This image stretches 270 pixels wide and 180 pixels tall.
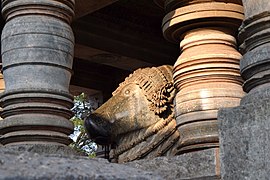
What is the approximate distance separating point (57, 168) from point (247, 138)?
2.28 meters

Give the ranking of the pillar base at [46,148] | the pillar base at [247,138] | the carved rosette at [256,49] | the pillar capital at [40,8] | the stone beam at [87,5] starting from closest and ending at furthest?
the pillar base at [247,138] → the carved rosette at [256,49] → the pillar base at [46,148] → the pillar capital at [40,8] → the stone beam at [87,5]

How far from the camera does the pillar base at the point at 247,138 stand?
4390 millimetres

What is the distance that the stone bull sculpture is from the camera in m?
8.22

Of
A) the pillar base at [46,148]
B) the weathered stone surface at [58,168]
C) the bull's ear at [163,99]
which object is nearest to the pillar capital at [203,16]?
the bull's ear at [163,99]

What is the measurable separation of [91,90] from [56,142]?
728cm

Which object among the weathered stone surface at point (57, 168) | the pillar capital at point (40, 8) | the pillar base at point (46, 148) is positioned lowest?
the weathered stone surface at point (57, 168)

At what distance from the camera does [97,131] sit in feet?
29.3

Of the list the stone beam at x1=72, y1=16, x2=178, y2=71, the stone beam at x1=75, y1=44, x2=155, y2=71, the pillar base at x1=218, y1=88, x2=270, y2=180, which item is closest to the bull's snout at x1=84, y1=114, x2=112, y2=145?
the stone beam at x1=72, y1=16, x2=178, y2=71

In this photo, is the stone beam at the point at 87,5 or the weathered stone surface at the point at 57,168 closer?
the weathered stone surface at the point at 57,168

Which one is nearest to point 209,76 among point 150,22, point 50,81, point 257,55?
point 50,81

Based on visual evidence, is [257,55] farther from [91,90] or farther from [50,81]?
[91,90]

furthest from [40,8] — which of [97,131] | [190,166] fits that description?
[190,166]

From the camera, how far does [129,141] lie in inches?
343

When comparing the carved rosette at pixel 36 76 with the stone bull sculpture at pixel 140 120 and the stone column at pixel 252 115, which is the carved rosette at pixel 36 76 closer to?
the stone bull sculpture at pixel 140 120
